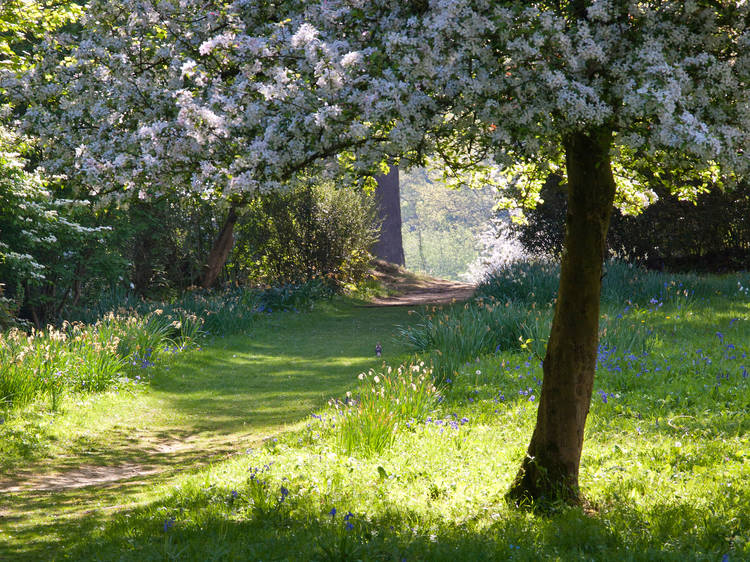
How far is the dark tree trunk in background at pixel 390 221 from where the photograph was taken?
107 ft

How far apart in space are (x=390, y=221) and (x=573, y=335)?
29.1 meters

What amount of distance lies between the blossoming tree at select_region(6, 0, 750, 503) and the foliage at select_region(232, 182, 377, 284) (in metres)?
14.4

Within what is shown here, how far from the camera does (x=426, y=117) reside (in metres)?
3.89

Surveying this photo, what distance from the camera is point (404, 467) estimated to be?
221 inches

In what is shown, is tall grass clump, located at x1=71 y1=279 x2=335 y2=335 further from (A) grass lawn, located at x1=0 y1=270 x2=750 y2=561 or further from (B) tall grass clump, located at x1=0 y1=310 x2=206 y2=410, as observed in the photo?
(A) grass lawn, located at x1=0 y1=270 x2=750 y2=561

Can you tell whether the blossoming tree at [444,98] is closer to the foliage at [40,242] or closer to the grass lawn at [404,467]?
the grass lawn at [404,467]

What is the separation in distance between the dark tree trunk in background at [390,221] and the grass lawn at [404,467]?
72.9 feet

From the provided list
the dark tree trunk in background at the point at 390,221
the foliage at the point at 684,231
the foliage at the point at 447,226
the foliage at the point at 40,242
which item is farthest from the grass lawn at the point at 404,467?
the foliage at the point at 447,226

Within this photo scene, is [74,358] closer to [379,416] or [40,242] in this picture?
[40,242]

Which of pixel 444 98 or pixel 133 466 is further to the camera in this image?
pixel 133 466

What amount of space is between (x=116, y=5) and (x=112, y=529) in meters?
4.04

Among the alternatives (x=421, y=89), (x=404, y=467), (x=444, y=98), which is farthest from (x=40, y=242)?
(x=444, y=98)

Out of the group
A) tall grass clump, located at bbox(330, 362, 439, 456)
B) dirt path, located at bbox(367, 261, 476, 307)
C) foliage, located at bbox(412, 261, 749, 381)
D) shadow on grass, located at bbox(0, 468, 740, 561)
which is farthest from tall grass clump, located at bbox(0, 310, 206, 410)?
dirt path, located at bbox(367, 261, 476, 307)

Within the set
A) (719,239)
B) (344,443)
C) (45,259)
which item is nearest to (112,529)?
(344,443)
